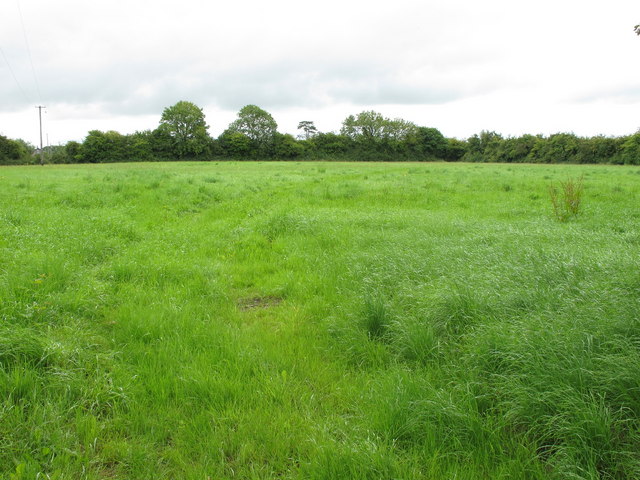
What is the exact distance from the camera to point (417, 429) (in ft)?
8.18

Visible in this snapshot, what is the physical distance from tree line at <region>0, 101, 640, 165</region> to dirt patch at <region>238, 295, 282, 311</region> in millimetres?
63741

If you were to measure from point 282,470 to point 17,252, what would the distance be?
19.8 ft

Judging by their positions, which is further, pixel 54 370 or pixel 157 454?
pixel 54 370

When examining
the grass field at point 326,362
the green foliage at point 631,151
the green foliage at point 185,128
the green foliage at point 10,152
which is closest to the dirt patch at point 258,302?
the grass field at point 326,362

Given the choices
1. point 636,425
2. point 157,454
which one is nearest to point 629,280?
point 636,425

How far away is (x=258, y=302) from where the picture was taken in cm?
523

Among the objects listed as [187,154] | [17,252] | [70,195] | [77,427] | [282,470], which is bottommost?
[282,470]

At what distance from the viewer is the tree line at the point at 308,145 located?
6203 cm

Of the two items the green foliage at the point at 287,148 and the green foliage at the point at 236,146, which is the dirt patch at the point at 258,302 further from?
the green foliage at the point at 287,148

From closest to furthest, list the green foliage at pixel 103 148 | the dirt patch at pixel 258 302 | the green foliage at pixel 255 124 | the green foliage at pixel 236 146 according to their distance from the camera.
Answer: the dirt patch at pixel 258 302 < the green foliage at pixel 103 148 < the green foliage at pixel 236 146 < the green foliage at pixel 255 124

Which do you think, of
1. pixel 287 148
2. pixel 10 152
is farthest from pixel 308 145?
pixel 10 152

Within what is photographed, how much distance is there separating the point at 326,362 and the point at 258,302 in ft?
6.39

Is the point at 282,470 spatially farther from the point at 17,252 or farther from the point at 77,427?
the point at 17,252

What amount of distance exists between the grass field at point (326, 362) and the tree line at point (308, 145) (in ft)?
206
